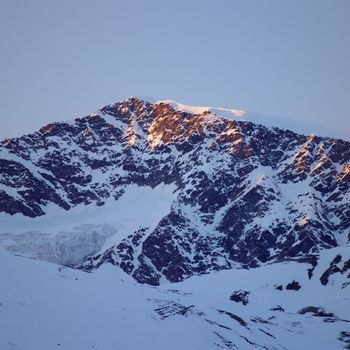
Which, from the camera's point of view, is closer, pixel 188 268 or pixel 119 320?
pixel 119 320

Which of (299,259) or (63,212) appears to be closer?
(299,259)

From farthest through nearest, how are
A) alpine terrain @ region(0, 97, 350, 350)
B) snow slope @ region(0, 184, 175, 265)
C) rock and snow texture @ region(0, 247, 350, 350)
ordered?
snow slope @ region(0, 184, 175, 265) → alpine terrain @ region(0, 97, 350, 350) → rock and snow texture @ region(0, 247, 350, 350)

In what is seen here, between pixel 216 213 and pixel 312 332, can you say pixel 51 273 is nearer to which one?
pixel 312 332

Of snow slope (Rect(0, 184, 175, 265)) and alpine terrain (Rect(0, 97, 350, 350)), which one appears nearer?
alpine terrain (Rect(0, 97, 350, 350))

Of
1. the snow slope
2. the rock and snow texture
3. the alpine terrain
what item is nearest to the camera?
the rock and snow texture

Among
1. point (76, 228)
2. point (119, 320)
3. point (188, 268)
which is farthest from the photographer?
point (76, 228)

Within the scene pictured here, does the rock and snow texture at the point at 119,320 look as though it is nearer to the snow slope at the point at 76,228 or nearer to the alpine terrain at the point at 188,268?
the alpine terrain at the point at 188,268

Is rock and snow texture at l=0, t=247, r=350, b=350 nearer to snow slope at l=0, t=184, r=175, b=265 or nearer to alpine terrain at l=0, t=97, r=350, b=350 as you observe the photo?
alpine terrain at l=0, t=97, r=350, b=350

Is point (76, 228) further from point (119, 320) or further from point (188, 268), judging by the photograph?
point (119, 320)

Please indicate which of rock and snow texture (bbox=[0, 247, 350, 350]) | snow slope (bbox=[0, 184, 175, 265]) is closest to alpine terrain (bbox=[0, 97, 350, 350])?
rock and snow texture (bbox=[0, 247, 350, 350])

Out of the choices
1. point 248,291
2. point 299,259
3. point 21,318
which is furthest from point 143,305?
point 299,259

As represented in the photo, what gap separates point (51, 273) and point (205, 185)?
14291 cm

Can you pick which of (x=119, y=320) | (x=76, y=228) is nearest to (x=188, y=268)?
(x=76, y=228)

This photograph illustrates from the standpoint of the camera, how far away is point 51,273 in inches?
2188
